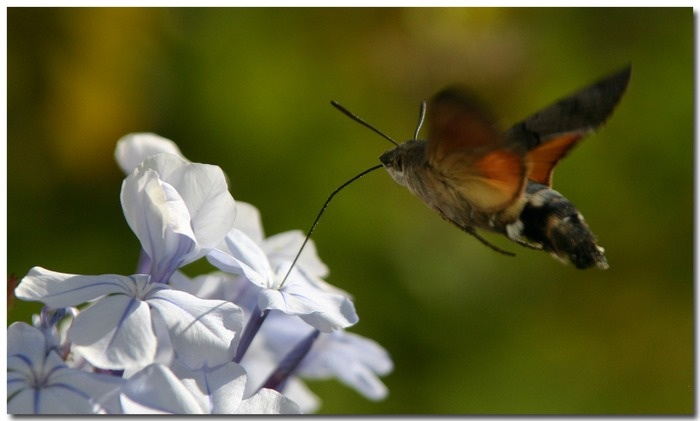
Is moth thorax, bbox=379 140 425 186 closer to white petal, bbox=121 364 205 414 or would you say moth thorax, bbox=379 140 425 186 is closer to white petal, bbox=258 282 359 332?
white petal, bbox=258 282 359 332

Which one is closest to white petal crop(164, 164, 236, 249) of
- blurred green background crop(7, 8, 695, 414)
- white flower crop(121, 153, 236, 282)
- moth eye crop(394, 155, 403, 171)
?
white flower crop(121, 153, 236, 282)

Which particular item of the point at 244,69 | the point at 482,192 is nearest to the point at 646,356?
the point at 244,69

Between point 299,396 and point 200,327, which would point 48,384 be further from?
point 299,396

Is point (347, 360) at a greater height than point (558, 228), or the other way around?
point (558, 228)

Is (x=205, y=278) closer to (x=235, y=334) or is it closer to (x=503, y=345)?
(x=235, y=334)

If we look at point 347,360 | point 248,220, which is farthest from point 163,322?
point 347,360

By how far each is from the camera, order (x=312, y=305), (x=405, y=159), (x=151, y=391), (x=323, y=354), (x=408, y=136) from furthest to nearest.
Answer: (x=408, y=136)
(x=323, y=354)
(x=405, y=159)
(x=312, y=305)
(x=151, y=391)

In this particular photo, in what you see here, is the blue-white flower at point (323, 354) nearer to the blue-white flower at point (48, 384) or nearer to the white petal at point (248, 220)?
the white petal at point (248, 220)
